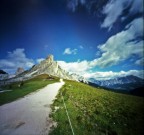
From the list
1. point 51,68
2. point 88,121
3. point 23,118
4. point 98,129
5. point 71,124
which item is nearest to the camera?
point 98,129

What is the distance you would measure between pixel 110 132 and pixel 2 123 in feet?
33.2

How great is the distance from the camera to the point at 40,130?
10.9m

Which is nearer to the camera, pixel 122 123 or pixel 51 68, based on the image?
pixel 122 123

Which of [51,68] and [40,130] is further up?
[51,68]

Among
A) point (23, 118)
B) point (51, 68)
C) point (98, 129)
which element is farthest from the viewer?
point (51, 68)

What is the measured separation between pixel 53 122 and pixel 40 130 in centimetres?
194

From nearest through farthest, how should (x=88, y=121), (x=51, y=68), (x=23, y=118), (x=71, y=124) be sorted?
(x=71, y=124), (x=88, y=121), (x=23, y=118), (x=51, y=68)

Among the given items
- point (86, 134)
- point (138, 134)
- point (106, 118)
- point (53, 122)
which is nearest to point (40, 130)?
point (53, 122)

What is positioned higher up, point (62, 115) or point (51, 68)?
point (51, 68)

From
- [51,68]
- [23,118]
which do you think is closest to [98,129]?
[23,118]

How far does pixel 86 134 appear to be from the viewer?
10.5 m

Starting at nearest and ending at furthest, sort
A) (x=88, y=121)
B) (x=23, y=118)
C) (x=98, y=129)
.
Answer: (x=98, y=129) → (x=88, y=121) → (x=23, y=118)

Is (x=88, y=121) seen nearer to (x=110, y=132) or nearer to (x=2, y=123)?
(x=110, y=132)

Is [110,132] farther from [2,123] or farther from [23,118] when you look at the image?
[2,123]
